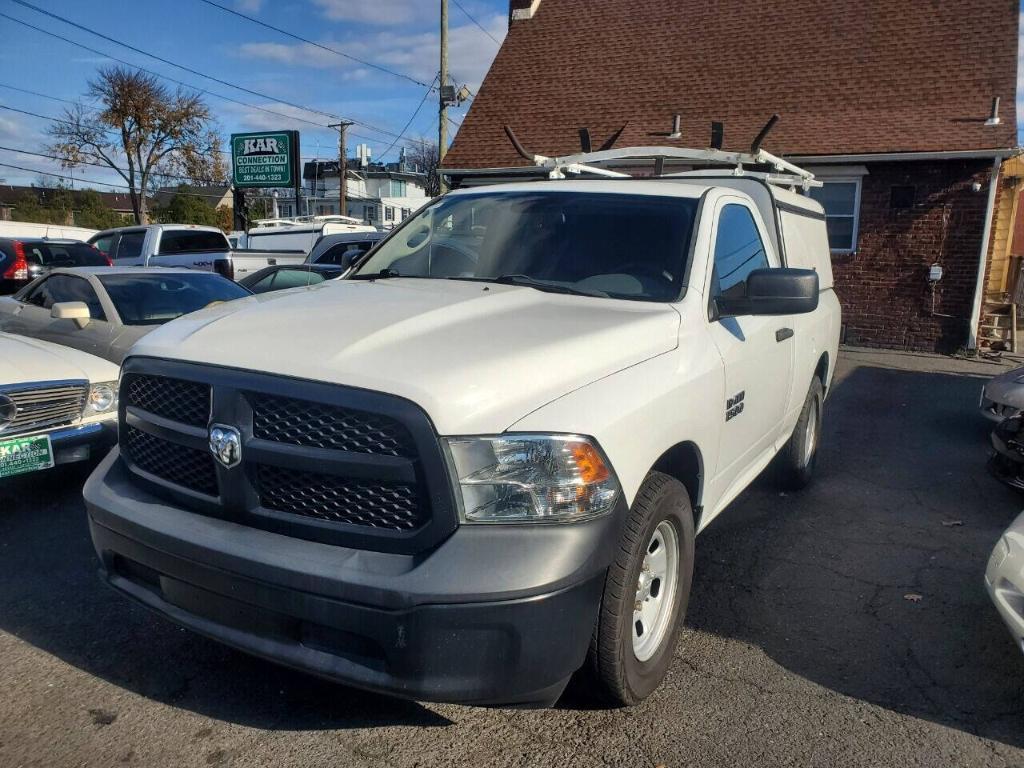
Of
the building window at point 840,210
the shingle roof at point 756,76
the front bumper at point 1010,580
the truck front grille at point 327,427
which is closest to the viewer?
the truck front grille at point 327,427

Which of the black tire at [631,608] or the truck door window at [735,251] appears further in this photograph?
the truck door window at [735,251]

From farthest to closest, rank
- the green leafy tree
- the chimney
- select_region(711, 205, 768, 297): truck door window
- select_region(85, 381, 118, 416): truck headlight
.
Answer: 1. the green leafy tree
2. the chimney
3. select_region(85, 381, 118, 416): truck headlight
4. select_region(711, 205, 768, 297): truck door window

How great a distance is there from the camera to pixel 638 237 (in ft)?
12.5

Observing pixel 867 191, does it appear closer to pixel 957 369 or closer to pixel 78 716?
pixel 957 369

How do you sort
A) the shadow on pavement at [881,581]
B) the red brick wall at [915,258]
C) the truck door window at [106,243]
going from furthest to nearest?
the truck door window at [106,243] < the red brick wall at [915,258] < the shadow on pavement at [881,581]

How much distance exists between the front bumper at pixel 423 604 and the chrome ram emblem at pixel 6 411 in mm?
2910

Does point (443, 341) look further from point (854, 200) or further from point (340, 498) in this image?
point (854, 200)

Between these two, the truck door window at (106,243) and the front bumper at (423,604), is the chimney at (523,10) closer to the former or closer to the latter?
the truck door window at (106,243)

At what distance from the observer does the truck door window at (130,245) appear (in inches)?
621

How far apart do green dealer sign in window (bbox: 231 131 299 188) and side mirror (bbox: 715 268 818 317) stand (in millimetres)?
27022

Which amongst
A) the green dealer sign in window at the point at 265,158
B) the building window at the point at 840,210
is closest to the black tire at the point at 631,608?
the building window at the point at 840,210

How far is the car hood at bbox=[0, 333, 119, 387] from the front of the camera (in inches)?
198

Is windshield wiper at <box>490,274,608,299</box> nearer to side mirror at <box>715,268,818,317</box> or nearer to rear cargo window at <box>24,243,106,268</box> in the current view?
side mirror at <box>715,268,818,317</box>

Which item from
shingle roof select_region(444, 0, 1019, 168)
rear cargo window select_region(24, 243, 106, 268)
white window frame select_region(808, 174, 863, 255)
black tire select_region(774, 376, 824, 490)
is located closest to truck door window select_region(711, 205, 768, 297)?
black tire select_region(774, 376, 824, 490)
